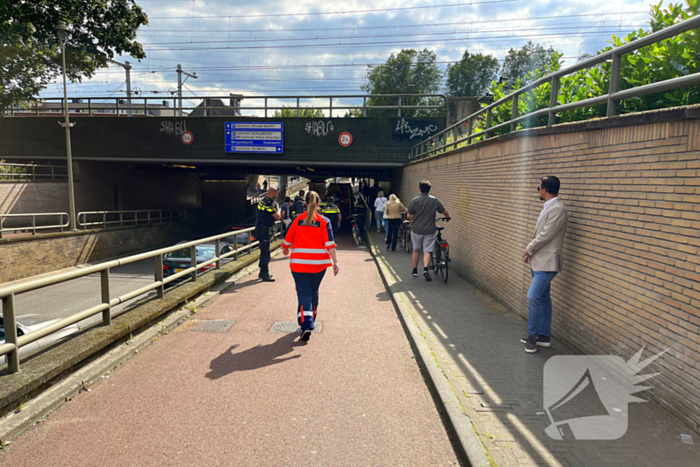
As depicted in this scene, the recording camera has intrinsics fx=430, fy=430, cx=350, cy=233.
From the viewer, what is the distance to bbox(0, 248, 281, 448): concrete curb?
3113mm

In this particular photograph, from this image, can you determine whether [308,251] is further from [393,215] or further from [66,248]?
[66,248]

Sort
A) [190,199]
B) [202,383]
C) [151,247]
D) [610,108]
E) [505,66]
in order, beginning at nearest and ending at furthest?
[202,383] → [610,108] → [151,247] → [190,199] → [505,66]

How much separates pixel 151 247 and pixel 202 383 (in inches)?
864

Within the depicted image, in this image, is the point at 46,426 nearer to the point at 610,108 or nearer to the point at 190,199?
the point at 610,108

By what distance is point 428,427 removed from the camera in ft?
10.9

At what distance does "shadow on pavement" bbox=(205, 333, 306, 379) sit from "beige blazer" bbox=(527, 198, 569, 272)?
9.34 ft

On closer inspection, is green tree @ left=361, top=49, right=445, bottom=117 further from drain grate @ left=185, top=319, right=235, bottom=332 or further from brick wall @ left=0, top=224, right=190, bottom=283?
drain grate @ left=185, top=319, right=235, bottom=332

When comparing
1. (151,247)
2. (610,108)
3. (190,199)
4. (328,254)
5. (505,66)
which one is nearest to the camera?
(610,108)

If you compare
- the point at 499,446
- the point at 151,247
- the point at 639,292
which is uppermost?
the point at 639,292

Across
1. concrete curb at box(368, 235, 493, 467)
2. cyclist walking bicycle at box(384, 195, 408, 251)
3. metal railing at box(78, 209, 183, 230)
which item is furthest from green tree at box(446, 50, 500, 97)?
concrete curb at box(368, 235, 493, 467)

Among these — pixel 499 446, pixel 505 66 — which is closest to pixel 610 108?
pixel 499 446

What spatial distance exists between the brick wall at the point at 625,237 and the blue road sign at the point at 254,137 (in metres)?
16.1

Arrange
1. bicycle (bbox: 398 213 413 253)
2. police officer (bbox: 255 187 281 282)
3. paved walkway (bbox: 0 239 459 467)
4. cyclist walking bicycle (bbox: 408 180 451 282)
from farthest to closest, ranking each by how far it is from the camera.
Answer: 1. bicycle (bbox: 398 213 413 253)
2. police officer (bbox: 255 187 281 282)
3. cyclist walking bicycle (bbox: 408 180 451 282)
4. paved walkway (bbox: 0 239 459 467)

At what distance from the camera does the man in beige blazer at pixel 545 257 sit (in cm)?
449
